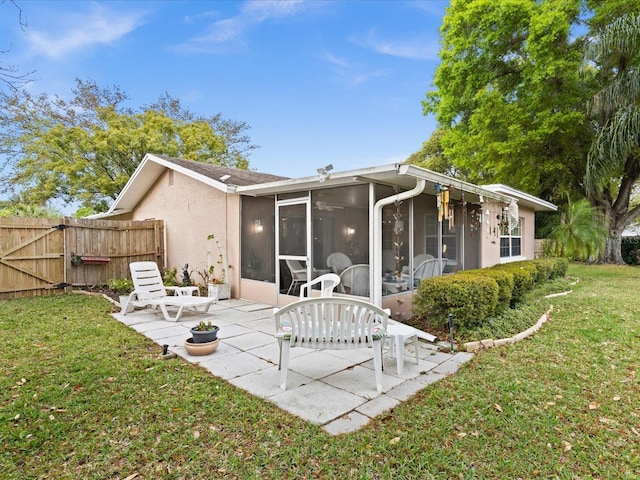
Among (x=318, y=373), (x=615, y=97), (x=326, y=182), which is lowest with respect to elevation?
(x=318, y=373)

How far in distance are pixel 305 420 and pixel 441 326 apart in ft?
10.4

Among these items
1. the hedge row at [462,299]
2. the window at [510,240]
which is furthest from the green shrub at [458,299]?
the window at [510,240]

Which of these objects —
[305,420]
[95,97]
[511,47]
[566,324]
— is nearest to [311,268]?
[305,420]

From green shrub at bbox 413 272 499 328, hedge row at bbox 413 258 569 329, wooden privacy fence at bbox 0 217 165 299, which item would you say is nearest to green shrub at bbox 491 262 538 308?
hedge row at bbox 413 258 569 329

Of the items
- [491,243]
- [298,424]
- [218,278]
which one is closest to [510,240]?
[491,243]

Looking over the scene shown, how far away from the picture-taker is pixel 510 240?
11.5 meters

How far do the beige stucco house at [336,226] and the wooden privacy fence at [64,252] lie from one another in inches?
41.3

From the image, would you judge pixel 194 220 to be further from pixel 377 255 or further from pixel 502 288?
pixel 502 288

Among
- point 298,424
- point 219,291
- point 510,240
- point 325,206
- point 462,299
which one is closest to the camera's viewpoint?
point 298,424

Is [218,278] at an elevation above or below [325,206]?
below

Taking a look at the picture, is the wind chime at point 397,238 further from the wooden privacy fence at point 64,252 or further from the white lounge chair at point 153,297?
the wooden privacy fence at point 64,252

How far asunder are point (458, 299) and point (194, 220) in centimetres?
727

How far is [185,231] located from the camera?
33.0 ft

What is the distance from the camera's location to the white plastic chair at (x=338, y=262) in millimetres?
6316
